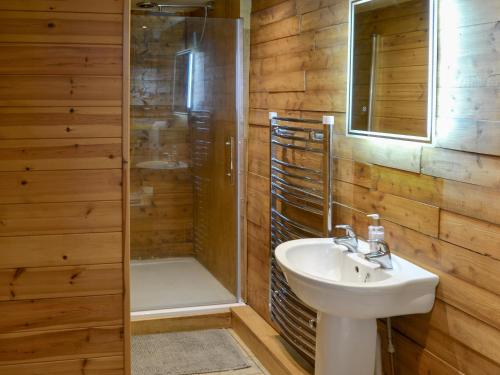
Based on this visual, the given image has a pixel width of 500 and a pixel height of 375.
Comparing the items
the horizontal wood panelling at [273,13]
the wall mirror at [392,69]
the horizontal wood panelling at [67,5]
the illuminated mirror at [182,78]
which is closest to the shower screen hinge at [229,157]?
the illuminated mirror at [182,78]

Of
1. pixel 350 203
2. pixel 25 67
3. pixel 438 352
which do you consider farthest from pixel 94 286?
pixel 438 352

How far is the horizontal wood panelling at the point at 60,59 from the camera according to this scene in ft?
8.43

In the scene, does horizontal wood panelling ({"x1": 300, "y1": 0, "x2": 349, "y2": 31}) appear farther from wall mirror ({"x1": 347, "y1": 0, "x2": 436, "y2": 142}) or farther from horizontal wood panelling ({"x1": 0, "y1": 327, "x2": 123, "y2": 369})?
horizontal wood panelling ({"x1": 0, "y1": 327, "x2": 123, "y2": 369})

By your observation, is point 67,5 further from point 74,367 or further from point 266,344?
point 266,344

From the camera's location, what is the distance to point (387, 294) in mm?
2266

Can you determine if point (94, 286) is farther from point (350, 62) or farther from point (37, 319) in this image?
point (350, 62)

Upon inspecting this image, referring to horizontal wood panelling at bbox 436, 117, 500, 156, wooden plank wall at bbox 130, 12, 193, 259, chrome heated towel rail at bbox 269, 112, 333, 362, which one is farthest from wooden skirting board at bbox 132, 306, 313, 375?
horizontal wood panelling at bbox 436, 117, 500, 156

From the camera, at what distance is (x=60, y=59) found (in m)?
2.60

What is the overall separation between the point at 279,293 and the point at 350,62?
134cm

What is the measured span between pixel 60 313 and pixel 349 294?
1244 millimetres

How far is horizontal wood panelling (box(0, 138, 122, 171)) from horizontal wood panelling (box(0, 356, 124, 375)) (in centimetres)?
83

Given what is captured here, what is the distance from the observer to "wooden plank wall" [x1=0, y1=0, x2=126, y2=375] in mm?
2586

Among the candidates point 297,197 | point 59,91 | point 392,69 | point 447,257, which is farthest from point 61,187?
point 447,257

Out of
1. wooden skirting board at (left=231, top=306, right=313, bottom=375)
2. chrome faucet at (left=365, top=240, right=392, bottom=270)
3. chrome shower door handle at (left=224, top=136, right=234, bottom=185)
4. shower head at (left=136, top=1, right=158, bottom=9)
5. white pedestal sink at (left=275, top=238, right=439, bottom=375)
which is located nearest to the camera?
white pedestal sink at (left=275, top=238, right=439, bottom=375)
